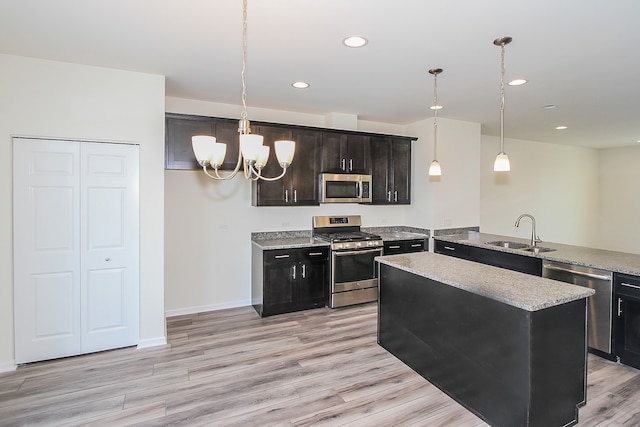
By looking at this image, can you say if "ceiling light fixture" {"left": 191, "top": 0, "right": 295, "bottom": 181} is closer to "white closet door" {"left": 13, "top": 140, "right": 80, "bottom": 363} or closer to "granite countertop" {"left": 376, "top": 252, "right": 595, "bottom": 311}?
"granite countertop" {"left": 376, "top": 252, "right": 595, "bottom": 311}

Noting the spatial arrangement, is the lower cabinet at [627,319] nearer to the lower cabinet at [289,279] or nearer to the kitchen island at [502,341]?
the kitchen island at [502,341]

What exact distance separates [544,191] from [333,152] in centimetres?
536

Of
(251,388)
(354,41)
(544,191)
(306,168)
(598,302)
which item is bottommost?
(251,388)

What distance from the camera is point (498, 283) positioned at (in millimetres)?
2461

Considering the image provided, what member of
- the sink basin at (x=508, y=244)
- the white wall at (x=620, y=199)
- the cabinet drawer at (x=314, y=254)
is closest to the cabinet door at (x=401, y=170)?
the sink basin at (x=508, y=244)

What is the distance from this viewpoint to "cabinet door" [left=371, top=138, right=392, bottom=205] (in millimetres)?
5168

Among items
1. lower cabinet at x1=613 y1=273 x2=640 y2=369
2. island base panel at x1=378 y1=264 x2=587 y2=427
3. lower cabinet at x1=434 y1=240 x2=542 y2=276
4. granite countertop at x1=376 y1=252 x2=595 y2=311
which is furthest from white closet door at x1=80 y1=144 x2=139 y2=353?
lower cabinet at x1=613 y1=273 x2=640 y2=369

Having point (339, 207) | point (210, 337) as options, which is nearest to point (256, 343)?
point (210, 337)

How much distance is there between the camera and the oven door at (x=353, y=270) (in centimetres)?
461

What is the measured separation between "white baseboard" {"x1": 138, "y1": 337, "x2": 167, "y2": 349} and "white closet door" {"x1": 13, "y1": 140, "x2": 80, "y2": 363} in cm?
56

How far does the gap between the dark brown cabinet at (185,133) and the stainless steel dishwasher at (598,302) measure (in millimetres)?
4065

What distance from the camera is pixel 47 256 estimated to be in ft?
10.4

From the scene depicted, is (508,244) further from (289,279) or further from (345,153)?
(289,279)

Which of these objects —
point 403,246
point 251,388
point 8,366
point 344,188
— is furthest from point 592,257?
point 8,366
